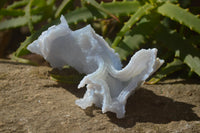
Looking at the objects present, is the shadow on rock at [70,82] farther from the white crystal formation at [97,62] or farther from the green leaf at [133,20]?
the green leaf at [133,20]

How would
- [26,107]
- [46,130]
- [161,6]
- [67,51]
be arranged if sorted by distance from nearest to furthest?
1. [46,130]
2. [26,107]
3. [67,51]
4. [161,6]

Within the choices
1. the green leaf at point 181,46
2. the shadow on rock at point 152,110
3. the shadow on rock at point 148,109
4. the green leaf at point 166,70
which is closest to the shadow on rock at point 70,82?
the shadow on rock at point 148,109

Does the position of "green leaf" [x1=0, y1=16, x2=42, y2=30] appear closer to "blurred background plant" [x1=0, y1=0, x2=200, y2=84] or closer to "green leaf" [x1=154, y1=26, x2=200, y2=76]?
"blurred background plant" [x1=0, y1=0, x2=200, y2=84]

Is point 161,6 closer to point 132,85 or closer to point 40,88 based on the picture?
point 132,85

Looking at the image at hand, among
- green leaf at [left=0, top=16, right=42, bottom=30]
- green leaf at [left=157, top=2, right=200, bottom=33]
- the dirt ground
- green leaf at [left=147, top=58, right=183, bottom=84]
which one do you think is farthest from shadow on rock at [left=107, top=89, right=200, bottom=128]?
green leaf at [left=0, top=16, right=42, bottom=30]

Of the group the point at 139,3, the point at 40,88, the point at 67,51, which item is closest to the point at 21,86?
the point at 40,88

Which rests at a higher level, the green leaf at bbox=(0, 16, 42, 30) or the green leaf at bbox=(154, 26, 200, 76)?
the green leaf at bbox=(0, 16, 42, 30)
